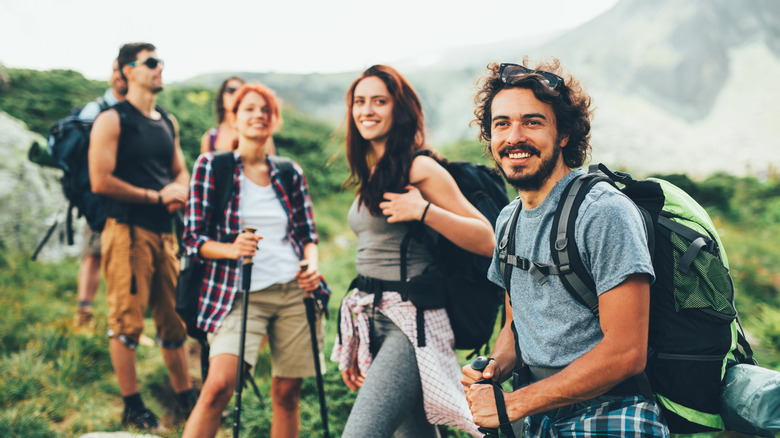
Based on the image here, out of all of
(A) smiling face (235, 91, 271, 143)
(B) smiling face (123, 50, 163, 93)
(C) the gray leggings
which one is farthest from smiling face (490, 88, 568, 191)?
(B) smiling face (123, 50, 163, 93)

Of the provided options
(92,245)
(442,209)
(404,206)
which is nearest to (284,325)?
Result: (404,206)

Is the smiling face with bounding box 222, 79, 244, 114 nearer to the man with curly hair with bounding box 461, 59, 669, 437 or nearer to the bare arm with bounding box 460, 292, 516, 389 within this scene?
the man with curly hair with bounding box 461, 59, 669, 437

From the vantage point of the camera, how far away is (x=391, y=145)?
286 cm

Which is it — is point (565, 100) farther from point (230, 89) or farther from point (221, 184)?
point (230, 89)

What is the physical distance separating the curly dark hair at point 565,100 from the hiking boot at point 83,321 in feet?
17.3

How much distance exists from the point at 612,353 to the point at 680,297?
0.27 meters

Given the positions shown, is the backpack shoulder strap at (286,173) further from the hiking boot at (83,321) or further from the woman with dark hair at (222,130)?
the hiking boot at (83,321)

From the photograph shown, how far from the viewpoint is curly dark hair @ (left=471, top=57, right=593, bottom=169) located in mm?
1828

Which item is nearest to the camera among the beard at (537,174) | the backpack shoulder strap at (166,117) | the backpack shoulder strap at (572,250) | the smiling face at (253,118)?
the backpack shoulder strap at (572,250)

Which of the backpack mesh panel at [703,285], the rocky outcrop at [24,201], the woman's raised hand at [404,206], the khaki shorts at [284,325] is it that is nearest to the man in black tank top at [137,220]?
the khaki shorts at [284,325]

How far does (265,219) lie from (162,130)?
157cm

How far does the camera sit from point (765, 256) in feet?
28.8

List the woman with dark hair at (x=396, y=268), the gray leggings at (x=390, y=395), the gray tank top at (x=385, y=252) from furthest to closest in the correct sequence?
the gray tank top at (x=385, y=252)
the woman with dark hair at (x=396, y=268)
the gray leggings at (x=390, y=395)

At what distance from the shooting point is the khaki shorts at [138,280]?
3.83 metres
